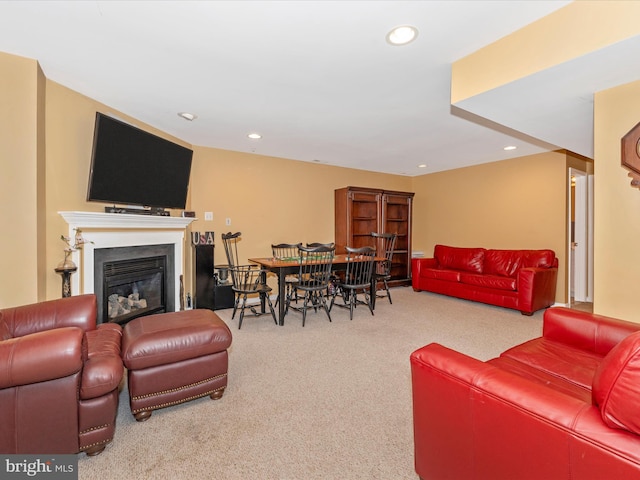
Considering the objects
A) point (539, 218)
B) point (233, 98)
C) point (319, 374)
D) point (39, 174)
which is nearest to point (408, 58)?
point (233, 98)

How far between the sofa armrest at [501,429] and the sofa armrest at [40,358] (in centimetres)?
152

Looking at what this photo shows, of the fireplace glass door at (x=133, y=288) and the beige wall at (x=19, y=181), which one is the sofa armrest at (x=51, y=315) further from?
the fireplace glass door at (x=133, y=288)

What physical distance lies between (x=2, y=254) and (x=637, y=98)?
4245mm

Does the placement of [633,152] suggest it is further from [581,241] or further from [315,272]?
[581,241]

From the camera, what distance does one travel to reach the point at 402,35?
193 centimetres

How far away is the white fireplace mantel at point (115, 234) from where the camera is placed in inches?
112

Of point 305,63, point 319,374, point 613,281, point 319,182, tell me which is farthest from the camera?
point 319,182

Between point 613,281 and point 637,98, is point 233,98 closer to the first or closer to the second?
point 637,98

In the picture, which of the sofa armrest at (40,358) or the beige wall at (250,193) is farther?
the beige wall at (250,193)

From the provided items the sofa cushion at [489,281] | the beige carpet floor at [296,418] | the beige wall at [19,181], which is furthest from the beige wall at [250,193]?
the beige carpet floor at [296,418]

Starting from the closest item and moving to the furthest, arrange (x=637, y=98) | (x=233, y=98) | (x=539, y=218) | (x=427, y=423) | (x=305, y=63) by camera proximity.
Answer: (x=427, y=423)
(x=637, y=98)
(x=305, y=63)
(x=233, y=98)
(x=539, y=218)

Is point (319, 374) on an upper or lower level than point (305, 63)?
lower

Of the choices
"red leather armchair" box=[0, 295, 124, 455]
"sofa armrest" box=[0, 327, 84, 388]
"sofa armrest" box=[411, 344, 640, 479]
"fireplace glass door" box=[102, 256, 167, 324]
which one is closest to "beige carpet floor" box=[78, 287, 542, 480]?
"red leather armchair" box=[0, 295, 124, 455]

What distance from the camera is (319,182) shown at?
18.8 feet
